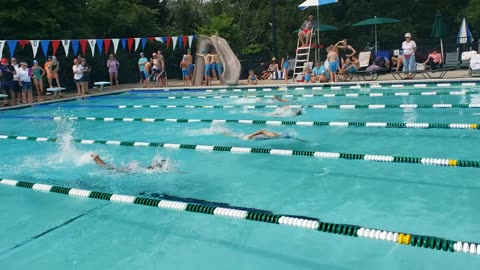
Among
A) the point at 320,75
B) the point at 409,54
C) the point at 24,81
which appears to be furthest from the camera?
the point at 320,75

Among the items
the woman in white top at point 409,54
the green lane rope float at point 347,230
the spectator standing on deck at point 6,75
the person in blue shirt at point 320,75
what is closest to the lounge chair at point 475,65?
the woman in white top at point 409,54

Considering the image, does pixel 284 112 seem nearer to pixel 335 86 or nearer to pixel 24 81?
pixel 335 86

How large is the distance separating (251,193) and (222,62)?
12.9 meters

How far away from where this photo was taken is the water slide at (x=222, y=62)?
1731 centimetres

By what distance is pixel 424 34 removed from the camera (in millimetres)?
28328

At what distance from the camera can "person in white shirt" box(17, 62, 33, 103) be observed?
14.1 metres

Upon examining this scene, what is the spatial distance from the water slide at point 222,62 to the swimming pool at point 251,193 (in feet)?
25.3

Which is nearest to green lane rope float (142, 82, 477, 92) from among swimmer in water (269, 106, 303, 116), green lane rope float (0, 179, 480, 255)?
swimmer in water (269, 106, 303, 116)

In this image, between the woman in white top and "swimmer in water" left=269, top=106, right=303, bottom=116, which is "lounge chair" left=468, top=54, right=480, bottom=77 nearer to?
the woman in white top

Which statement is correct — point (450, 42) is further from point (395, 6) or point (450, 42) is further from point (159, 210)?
point (159, 210)

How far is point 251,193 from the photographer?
199 inches

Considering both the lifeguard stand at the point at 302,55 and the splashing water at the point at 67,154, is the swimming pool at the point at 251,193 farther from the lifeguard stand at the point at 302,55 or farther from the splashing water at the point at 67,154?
the lifeguard stand at the point at 302,55

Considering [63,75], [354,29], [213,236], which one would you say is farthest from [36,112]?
[354,29]

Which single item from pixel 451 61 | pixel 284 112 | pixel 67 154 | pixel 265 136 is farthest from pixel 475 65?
pixel 67 154
